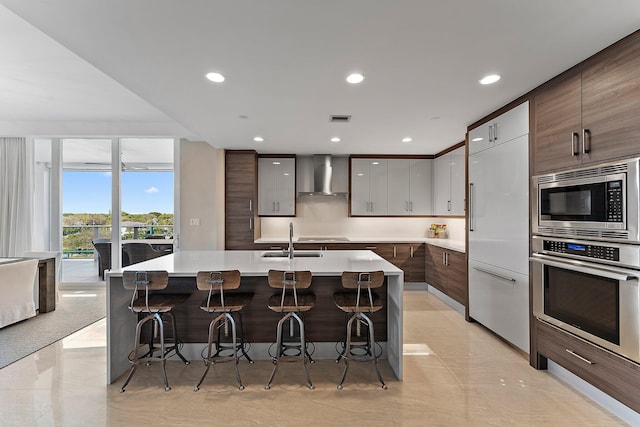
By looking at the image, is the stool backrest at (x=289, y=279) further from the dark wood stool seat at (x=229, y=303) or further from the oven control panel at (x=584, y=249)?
the oven control panel at (x=584, y=249)

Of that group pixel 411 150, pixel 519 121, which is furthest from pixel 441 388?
pixel 411 150

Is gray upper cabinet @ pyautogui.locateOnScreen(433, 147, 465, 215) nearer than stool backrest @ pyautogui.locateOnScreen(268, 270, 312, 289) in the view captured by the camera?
No

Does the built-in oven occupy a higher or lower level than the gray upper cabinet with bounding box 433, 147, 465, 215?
lower

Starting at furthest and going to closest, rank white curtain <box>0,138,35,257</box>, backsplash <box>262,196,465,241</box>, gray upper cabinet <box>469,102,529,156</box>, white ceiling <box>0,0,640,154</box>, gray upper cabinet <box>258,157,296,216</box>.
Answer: backsplash <box>262,196,465,241</box> → gray upper cabinet <box>258,157,296,216</box> → white curtain <box>0,138,35,257</box> → gray upper cabinet <box>469,102,529,156</box> → white ceiling <box>0,0,640,154</box>

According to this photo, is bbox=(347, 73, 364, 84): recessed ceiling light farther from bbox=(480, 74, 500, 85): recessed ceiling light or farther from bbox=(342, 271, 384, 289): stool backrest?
bbox=(342, 271, 384, 289): stool backrest

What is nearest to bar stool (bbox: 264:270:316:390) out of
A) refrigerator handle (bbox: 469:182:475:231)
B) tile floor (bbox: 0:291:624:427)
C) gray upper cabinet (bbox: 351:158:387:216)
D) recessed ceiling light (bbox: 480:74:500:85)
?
tile floor (bbox: 0:291:624:427)

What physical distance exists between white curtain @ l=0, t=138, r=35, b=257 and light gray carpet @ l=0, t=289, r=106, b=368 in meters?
1.50

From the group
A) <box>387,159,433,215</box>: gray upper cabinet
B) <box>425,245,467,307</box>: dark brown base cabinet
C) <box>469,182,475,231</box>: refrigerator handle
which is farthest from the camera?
<box>387,159,433,215</box>: gray upper cabinet

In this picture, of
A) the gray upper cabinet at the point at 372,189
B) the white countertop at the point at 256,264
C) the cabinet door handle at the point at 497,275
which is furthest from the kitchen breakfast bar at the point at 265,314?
the gray upper cabinet at the point at 372,189

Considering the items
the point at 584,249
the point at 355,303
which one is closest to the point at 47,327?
the point at 355,303

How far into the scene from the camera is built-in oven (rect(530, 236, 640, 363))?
6.21 feet

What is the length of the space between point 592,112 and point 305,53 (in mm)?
2035

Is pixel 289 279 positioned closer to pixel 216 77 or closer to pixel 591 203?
pixel 216 77

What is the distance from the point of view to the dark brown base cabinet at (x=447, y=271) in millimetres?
4143
